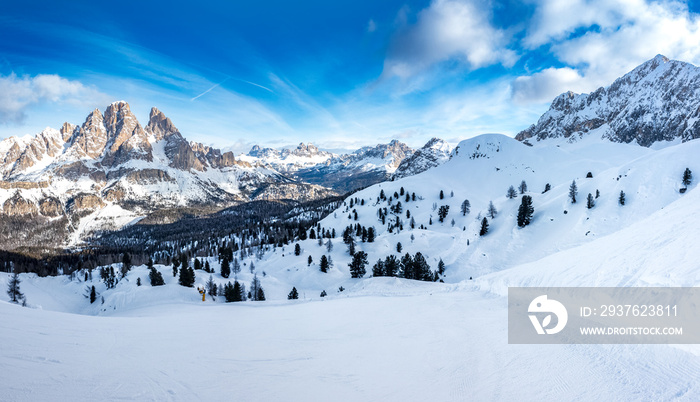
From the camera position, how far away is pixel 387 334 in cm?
1193

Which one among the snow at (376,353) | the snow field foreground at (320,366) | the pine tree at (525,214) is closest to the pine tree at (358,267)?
the pine tree at (525,214)

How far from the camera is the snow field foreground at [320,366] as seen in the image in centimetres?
624

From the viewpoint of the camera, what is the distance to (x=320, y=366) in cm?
846

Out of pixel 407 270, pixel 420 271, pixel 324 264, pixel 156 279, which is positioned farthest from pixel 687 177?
pixel 156 279

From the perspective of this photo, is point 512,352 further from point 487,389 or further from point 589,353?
point 487,389

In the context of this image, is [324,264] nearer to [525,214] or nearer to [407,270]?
[407,270]

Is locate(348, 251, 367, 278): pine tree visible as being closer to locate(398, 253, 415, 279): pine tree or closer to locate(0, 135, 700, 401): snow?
locate(398, 253, 415, 279): pine tree

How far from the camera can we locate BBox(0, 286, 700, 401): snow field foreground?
624 centimetres

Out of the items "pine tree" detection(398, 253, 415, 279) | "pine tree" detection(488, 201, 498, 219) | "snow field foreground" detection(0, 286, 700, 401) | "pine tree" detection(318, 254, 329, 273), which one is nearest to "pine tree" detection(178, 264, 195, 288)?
"pine tree" detection(318, 254, 329, 273)

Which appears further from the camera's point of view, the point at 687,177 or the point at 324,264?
the point at 324,264

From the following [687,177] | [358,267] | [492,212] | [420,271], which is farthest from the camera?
[492,212]

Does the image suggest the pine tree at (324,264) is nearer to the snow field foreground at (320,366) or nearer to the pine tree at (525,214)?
the pine tree at (525,214)

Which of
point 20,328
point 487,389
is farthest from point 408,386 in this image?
point 20,328

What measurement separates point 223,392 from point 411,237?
8541 cm
